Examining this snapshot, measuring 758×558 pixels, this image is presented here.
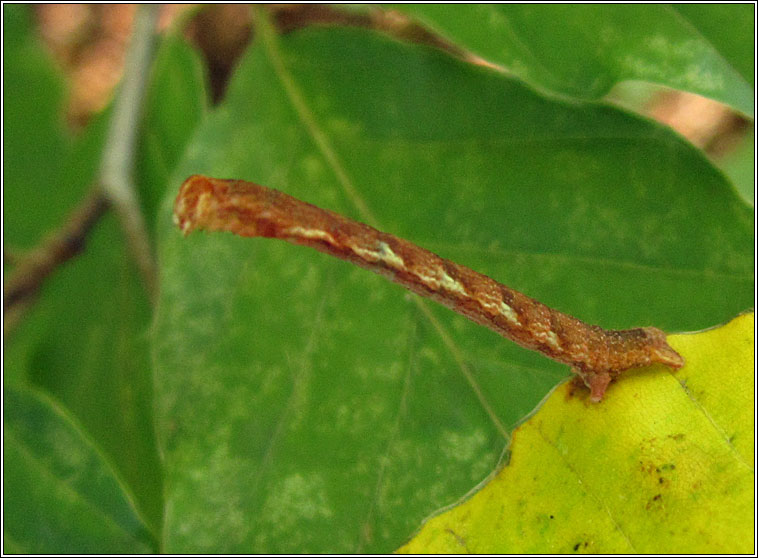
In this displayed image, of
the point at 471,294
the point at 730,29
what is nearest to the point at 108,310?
the point at 471,294

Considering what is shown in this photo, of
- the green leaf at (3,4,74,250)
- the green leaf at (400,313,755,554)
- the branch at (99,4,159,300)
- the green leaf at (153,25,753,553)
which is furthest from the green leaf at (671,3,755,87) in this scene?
the green leaf at (3,4,74,250)

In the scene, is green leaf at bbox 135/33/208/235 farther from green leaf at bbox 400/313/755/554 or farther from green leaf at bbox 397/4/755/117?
green leaf at bbox 400/313/755/554

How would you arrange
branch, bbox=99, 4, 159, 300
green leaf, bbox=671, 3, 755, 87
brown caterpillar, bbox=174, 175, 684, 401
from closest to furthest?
brown caterpillar, bbox=174, 175, 684, 401 < green leaf, bbox=671, 3, 755, 87 < branch, bbox=99, 4, 159, 300

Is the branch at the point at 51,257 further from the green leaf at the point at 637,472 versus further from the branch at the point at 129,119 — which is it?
the green leaf at the point at 637,472

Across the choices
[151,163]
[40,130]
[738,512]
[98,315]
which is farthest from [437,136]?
[40,130]

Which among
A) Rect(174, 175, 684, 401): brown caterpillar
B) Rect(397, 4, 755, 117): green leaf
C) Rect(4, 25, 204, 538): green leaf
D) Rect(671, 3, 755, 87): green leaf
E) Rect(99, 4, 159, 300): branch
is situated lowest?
Rect(4, 25, 204, 538): green leaf

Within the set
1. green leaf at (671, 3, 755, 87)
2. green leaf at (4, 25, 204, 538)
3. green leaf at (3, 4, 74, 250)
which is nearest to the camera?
green leaf at (671, 3, 755, 87)

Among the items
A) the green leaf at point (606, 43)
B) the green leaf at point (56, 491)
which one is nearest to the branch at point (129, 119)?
the green leaf at point (56, 491)

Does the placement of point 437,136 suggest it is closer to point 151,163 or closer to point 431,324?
point 431,324
